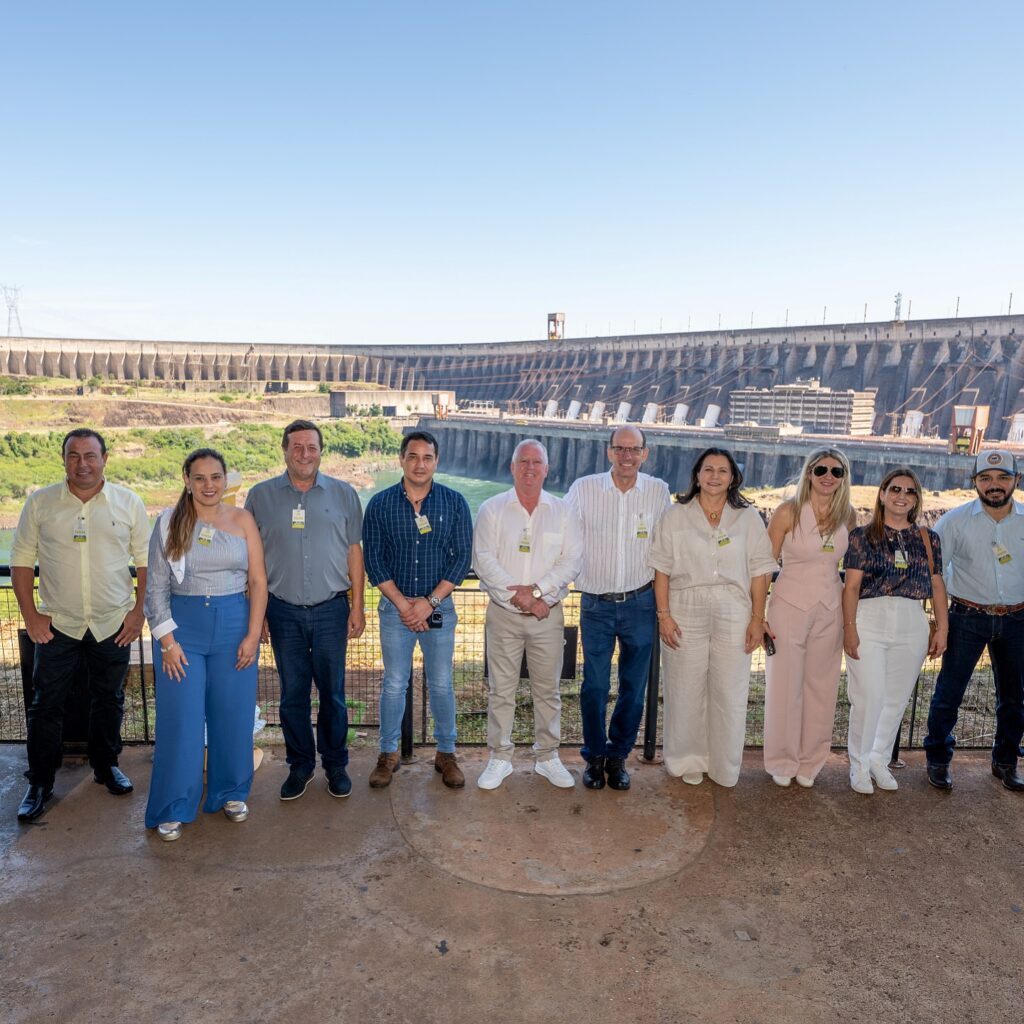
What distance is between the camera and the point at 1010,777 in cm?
354

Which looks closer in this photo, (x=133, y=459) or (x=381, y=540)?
(x=381, y=540)

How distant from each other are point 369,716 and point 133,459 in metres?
39.4

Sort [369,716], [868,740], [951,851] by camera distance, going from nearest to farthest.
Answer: [951,851], [868,740], [369,716]

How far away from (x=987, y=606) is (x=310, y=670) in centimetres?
296

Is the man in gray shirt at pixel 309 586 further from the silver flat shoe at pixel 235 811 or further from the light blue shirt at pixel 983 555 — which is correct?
the light blue shirt at pixel 983 555

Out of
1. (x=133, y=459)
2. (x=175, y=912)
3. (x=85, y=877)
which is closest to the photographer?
(x=175, y=912)

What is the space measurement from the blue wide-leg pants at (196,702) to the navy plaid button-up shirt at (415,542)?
578 mm

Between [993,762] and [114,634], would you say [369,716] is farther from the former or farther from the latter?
[993,762]

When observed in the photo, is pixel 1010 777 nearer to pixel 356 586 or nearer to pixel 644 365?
pixel 356 586

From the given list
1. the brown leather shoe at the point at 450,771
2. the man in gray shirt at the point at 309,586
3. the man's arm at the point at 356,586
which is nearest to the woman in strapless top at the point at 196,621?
the man in gray shirt at the point at 309,586

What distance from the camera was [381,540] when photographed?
3.34 metres

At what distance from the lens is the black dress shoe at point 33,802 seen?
10.2 ft

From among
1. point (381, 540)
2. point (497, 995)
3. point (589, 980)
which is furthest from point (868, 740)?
point (381, 540)

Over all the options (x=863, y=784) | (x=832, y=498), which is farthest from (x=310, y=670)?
(x=863, y=784)
